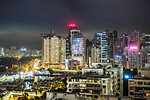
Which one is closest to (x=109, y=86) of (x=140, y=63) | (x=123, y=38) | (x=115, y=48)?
(x=140, y=63)

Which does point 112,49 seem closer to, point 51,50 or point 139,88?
point 51,50

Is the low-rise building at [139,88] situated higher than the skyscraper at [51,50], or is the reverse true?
the skyscraper at [51,50]

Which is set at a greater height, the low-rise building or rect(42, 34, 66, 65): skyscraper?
rect(42, 34, 66, 65): skyscraper

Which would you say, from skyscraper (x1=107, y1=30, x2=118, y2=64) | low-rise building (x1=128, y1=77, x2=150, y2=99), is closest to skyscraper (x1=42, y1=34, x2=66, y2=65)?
skyscraper (x1=107, y1=30, x2=118, y2=64)

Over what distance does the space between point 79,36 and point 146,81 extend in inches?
990

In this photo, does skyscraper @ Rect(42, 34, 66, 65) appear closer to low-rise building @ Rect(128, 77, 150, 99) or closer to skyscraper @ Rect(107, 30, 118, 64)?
skyscraper @ Rect(107, 30, 118, 64)

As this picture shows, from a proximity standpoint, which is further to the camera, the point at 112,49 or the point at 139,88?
the point at 112,49

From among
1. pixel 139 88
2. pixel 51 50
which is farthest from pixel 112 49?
pixel 139 88

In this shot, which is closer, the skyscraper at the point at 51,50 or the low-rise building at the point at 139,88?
the low-rise building at the point at 139,88

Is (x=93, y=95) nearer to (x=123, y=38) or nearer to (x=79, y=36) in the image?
(x=79, y=36)

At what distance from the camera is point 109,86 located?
8.48m

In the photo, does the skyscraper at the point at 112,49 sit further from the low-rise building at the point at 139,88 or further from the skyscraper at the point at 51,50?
the low-rise building at the point at 139,88

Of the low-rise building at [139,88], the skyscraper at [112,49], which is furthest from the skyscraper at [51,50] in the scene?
the low-rise building at [139,88]

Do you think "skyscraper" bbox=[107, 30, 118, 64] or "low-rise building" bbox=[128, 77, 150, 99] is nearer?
"low-rise building" bbox=[128, 77, 150, 99]
